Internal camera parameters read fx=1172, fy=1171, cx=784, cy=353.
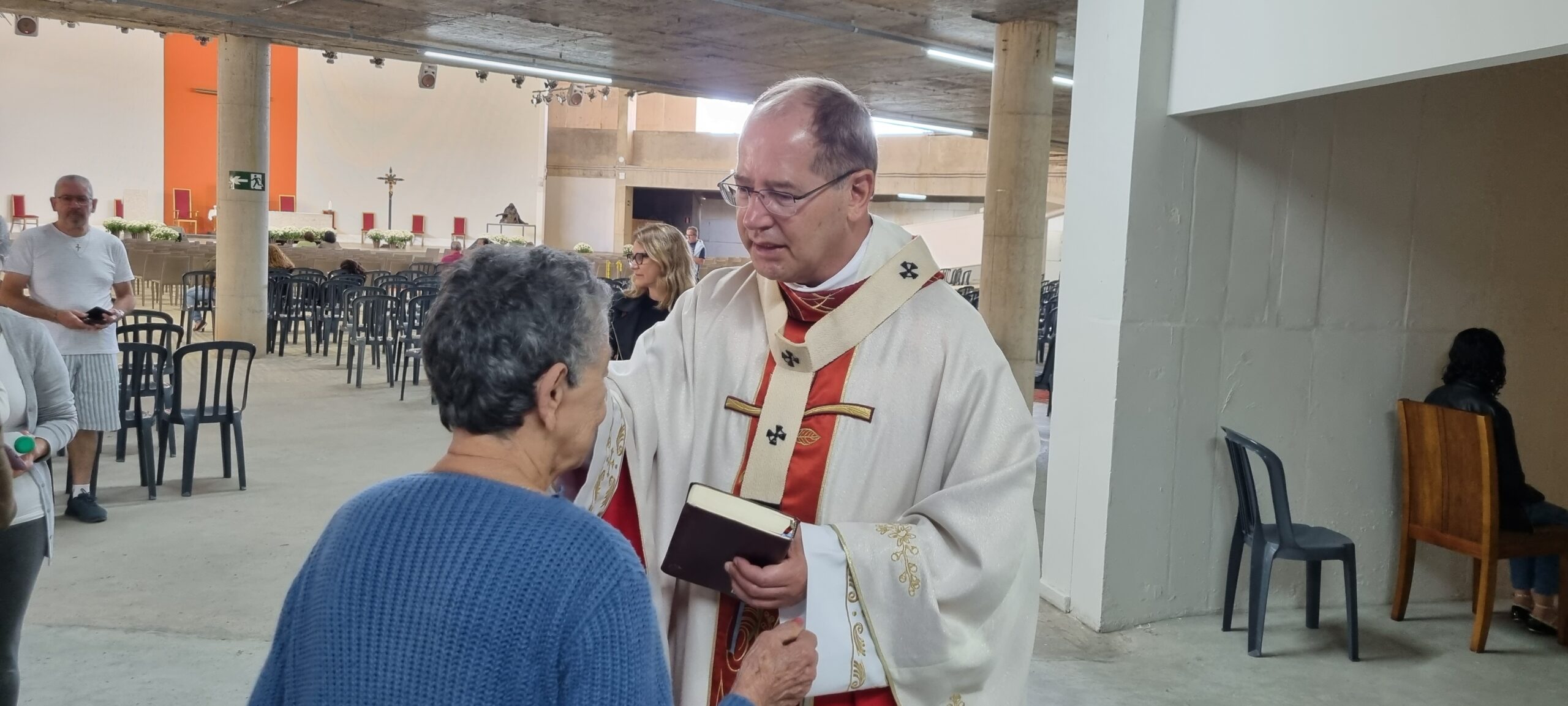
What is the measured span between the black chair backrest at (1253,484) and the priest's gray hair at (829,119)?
2.58m

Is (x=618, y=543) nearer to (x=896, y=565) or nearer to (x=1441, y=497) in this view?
(x=896, y=565)

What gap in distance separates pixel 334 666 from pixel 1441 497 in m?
4.05

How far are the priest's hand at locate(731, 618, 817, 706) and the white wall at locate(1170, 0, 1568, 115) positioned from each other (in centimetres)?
226

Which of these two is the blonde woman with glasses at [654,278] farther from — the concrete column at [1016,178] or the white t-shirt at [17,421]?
the concrete column at [1016,178]

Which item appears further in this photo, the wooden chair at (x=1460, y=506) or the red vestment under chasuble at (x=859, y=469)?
the wooden chair at (x=1460, y=506)

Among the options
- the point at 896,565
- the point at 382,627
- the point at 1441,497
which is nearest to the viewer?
the point at 382,627

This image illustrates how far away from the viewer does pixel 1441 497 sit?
13.4ft

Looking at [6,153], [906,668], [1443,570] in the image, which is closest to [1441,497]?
[1443,570]

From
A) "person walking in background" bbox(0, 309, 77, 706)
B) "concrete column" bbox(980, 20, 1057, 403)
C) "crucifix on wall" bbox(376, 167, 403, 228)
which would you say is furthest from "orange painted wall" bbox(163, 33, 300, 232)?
"person walking in background" bbox(0, 309, 77, 706)

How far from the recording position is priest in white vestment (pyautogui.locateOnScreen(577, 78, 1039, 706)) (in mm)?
1571

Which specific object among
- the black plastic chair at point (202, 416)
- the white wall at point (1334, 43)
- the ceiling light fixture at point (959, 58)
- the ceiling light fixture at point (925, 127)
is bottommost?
the black plastic chair at point (202, 416)

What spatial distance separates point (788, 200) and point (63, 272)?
463 cm

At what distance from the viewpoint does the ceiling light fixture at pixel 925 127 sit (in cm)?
1430

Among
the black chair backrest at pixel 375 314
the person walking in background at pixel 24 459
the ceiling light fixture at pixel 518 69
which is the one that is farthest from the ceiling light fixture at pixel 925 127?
the person walking in background at pixel 24 459
